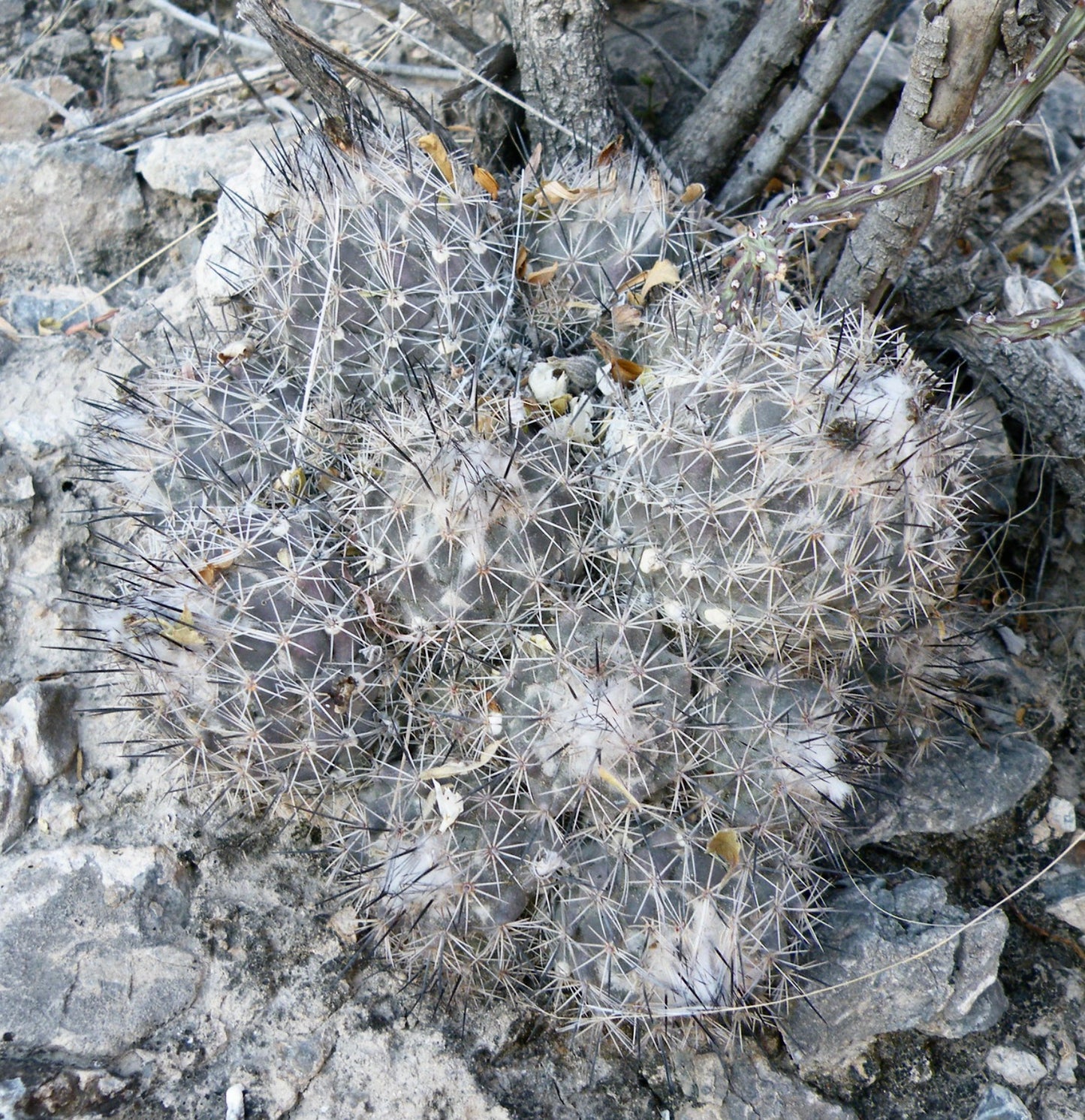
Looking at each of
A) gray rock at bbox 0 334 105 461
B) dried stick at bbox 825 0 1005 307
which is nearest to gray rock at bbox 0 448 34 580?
gray rock at bbox 0 334 105 461

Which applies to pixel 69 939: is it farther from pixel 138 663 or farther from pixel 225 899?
pixel 138 663

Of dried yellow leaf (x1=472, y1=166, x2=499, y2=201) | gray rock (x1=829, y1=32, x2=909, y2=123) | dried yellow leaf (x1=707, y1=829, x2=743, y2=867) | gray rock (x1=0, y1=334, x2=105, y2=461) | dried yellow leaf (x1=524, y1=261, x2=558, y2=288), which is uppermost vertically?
dried yellow leaf (x1=472, y1=166, x2=499, y2=201)

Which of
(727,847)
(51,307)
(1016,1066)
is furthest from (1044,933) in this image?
(51,307)

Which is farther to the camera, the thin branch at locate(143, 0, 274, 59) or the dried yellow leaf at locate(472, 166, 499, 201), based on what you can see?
the thin branch at locate(143, 0, 274, 59)

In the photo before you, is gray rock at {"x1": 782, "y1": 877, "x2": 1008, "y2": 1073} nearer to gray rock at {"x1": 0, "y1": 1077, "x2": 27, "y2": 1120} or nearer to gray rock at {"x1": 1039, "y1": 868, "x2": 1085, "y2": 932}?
gray rock at {"x1": 1039, "y1": 868, "x2": 1085, "y2": 932}

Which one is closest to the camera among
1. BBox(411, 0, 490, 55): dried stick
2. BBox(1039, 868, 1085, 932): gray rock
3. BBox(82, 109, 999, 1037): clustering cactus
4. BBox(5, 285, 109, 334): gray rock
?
BBox(82, 109, 999, 1037): clustering cactus
